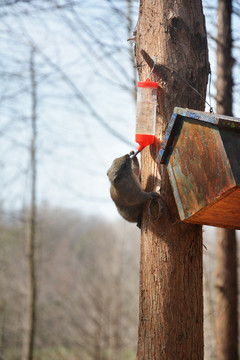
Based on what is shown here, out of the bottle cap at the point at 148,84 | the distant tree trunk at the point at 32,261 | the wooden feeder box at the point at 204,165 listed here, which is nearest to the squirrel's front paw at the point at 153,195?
the wooden feeder box at the point at 204,165

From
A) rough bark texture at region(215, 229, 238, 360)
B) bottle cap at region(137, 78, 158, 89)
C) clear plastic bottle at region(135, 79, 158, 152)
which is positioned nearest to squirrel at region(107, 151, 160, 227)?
clear plastic bottle at region(135, 79, 158, 152)

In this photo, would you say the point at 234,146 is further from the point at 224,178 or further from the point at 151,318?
the point at 151,318

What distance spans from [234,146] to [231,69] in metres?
3.67

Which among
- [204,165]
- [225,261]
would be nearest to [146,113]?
[204,165]

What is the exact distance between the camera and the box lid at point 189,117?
1.89 meters

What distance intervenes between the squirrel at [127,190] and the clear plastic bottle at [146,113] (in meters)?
0.27

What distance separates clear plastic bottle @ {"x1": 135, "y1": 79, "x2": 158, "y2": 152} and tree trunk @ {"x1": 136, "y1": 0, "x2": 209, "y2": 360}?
0.05 metres

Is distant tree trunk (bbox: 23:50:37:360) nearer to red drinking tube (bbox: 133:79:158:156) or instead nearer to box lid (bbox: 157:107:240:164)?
red drinking tube (bbox: 133:79:158:156)

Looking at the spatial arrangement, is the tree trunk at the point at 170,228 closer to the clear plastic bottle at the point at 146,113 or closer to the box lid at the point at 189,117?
the clear plastic bottle at the point at 146,113

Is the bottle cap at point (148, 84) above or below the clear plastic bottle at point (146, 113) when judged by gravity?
above

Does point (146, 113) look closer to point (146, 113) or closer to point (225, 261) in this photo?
point (146, 113)

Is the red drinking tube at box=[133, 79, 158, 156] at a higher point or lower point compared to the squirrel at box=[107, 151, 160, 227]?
higher

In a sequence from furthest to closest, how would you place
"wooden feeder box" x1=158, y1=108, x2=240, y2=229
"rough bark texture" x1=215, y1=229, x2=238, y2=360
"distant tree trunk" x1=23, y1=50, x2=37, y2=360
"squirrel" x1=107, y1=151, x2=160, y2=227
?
1. "distant tree trunk" x1=23, y1=50, x2=37, y2=360
2. "rough bark texture" x1=215, y1=229, x2=238, y2=360
3. "squirrel" x1=107, y1=151, x2=160, y2=227
4. "wooden feeder box" x1=158, y1=108, x2=240, y2=229

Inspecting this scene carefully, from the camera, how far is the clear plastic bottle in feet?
8.44
